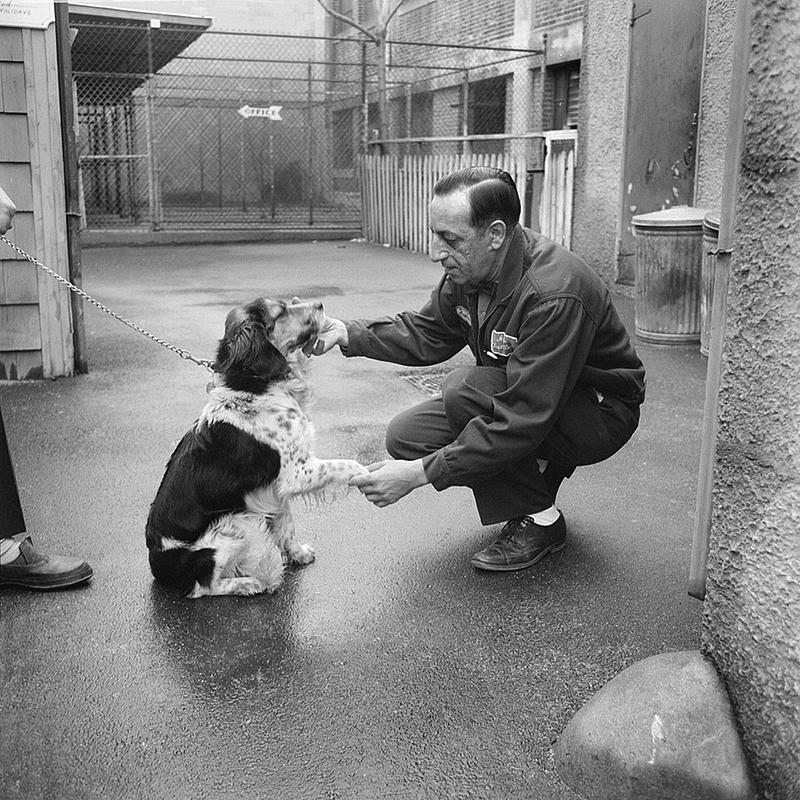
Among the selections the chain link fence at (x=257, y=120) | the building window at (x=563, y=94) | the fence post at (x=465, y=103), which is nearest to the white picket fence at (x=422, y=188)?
the chain link fence at (x=257, y=120)

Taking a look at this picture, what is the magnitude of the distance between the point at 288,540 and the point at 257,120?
23097 millimetres

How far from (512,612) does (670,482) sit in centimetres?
178

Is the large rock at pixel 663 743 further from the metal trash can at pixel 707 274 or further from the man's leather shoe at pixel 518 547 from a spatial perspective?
the metal trash can at pixel 707 274

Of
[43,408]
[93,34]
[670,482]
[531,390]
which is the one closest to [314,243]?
[93,34]

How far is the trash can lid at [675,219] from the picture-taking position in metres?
8.21

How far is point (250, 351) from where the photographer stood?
357cm

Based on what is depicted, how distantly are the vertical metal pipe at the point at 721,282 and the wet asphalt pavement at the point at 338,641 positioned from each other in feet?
2.07

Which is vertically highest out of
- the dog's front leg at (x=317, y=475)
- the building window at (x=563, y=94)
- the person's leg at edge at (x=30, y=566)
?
the building window at (x=563, y=94)

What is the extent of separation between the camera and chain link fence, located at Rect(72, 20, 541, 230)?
1812cm

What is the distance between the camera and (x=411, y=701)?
9.98 feet

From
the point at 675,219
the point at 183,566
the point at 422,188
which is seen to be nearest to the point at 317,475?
the point at 183,566

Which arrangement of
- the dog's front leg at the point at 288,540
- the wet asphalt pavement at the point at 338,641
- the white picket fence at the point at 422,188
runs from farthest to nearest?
1. the white picket fence at the point at 422,188
2. the dog's front leg at the point at 288,540
3. the wet asphalt pavement at the point at 338,641

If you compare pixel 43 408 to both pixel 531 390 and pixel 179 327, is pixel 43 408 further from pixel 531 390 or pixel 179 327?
pixel 531 390

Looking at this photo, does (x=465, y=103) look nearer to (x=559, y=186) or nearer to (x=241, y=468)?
(x=559, y=186)
